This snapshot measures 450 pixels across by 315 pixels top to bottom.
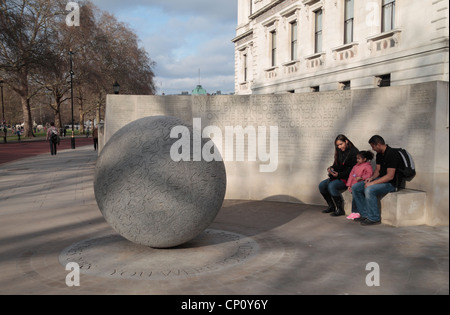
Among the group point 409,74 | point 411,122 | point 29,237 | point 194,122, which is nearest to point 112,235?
point 29,237

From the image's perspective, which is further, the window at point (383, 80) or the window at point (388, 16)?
the window at point (383, 80)

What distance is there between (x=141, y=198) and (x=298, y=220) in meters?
3.86

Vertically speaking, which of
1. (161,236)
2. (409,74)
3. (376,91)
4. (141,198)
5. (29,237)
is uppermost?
(409,74)

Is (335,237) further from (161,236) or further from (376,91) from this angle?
(376,91)

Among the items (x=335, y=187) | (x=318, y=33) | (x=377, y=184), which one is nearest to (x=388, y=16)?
(x=318, y=33)

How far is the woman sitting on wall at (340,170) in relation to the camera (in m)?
7.87

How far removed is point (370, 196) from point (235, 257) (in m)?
3.19

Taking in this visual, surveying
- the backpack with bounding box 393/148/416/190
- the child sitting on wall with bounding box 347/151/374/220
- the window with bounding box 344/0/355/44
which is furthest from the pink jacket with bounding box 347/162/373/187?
the window with bounding box 344/0/355/44

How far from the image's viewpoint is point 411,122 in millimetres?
7570

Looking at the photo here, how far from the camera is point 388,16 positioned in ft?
60.2

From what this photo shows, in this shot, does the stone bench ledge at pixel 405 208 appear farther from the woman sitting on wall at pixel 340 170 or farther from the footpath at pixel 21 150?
the footpath at pixel 21 150

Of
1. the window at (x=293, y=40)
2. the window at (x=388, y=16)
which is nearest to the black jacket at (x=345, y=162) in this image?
the window at (x=388, y=16)

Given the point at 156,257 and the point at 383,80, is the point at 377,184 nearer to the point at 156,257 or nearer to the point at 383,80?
the point at 156,257

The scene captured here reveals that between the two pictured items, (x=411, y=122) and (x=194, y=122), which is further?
(x=194, y=122)
